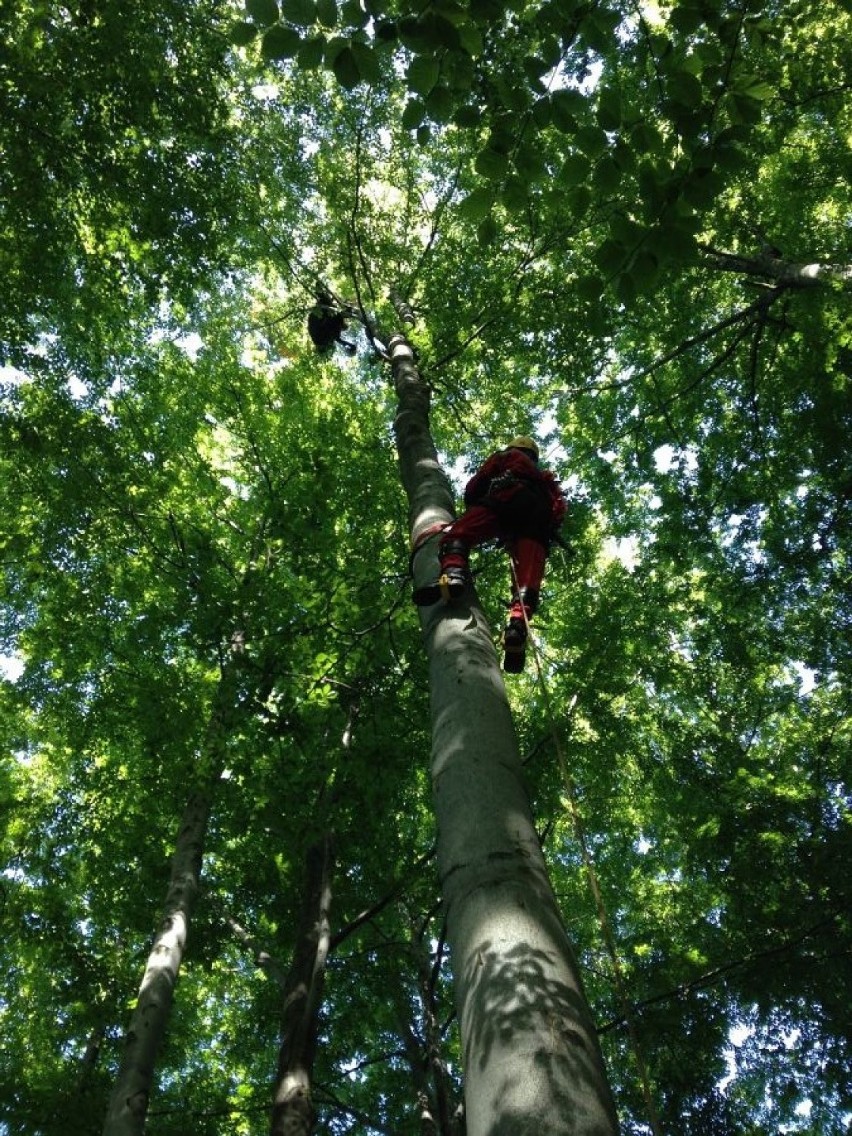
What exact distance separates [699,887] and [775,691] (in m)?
3.41

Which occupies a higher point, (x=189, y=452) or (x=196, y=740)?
(x=189, y=452)

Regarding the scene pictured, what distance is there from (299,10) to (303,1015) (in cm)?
584

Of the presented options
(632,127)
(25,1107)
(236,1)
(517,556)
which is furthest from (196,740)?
(236,1)

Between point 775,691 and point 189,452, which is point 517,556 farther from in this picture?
point 775,691

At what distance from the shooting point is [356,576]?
569 centimetres

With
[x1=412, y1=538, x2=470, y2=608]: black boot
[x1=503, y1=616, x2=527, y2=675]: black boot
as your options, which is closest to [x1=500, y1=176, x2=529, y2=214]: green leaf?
[x1=412, y1=538, x2=470, y2=608]: black boot

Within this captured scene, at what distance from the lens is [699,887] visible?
11.9 m

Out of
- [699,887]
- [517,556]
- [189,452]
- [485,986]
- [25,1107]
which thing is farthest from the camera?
[699,887]

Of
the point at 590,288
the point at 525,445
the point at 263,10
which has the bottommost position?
the point at 590,288

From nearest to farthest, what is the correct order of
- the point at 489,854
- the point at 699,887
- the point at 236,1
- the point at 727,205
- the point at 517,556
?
the point at 489,854 → the point at 517,556 → the point at 236,1 → the point at 727,205 → the point at 699,887

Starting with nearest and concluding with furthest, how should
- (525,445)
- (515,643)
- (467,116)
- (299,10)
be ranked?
(299,10) → (467,116) → (515,643) → (525,445)

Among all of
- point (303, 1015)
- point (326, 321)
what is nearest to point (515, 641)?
point (303, 1015)

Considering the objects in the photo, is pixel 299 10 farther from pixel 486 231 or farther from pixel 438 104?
pixel 486 231

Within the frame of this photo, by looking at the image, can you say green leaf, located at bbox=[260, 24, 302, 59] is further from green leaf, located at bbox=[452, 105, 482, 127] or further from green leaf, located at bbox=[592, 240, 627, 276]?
green leaf, located at bbox=[592, 240, 627, 276]
